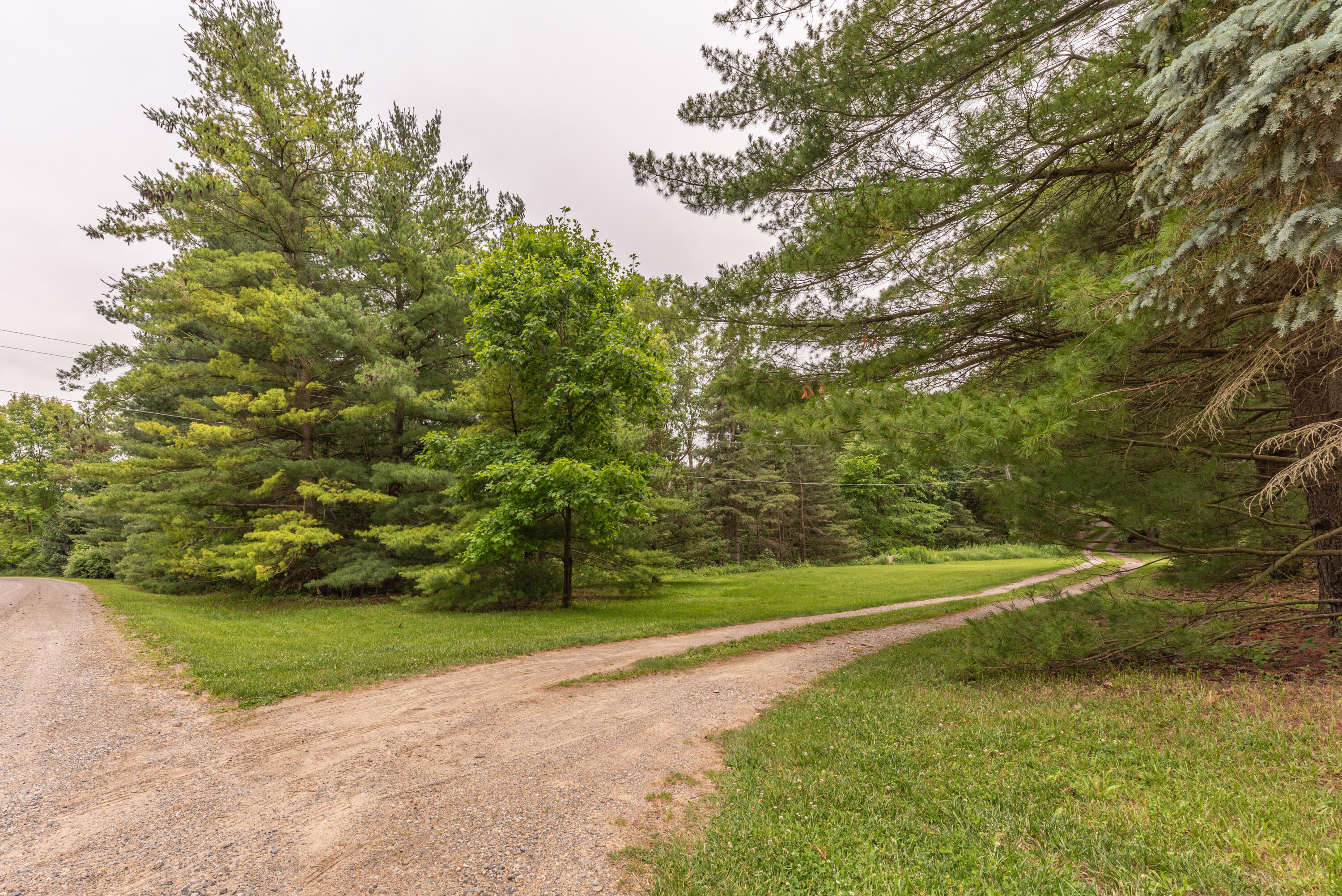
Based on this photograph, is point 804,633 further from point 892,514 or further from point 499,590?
point 892,514

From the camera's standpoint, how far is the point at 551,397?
38.9 feet

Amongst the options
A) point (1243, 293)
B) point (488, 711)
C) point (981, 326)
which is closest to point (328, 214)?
point (488, 711)

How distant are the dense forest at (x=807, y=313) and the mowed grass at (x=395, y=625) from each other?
135cm

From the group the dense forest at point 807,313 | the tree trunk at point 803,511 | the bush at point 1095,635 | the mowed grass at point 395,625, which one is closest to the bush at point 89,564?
the dense forest at point 807,313

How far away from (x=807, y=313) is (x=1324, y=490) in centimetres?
595

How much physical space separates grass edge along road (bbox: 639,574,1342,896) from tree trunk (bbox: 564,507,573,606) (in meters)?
8.77

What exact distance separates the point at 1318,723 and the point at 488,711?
268 inches

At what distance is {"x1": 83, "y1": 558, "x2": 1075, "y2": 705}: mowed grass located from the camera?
657 centimetres

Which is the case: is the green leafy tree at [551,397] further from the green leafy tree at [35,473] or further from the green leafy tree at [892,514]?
the green leafy tree at [35,473]

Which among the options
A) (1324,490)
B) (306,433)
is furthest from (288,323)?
(1324,490)

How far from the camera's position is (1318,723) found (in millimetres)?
3465

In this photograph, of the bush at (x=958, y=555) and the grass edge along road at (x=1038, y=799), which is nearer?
the grass edge along road at (x=1038, y=799)

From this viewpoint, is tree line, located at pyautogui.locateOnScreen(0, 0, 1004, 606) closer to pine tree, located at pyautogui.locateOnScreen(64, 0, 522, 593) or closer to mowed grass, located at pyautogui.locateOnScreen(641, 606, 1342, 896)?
pine tree, located at pyautogui.locateOnScreen(64, 0, 522, 593)

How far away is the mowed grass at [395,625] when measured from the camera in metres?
6.57
